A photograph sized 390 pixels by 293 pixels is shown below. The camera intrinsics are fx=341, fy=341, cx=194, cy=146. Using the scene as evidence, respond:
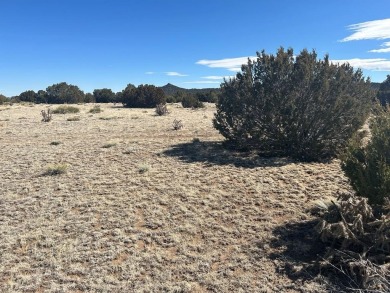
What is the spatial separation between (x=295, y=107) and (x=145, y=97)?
32242 millimetres

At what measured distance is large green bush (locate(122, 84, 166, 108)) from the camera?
4397cm

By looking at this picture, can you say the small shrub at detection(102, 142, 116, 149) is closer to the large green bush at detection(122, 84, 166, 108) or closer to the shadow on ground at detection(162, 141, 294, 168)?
the shadow on ground at detection(162, 141, 294, 168)

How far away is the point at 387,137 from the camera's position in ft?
25.9

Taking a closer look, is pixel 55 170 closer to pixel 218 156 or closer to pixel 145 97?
pixel 218 156

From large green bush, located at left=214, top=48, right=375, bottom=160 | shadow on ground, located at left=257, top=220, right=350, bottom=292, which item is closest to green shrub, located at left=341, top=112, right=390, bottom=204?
shadow on ground, located at left=257, top=220, right=350, bottom=292

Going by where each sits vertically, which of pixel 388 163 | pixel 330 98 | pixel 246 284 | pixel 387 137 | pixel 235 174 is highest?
pixel 330 98

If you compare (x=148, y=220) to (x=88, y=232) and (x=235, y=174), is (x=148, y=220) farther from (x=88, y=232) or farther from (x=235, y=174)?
(x=235, y=174)

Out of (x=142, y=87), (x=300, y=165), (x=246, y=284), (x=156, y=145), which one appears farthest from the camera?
(x=142, y=87)

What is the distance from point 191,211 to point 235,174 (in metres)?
3.26

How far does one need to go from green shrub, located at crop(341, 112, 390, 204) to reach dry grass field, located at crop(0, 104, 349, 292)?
1590mm

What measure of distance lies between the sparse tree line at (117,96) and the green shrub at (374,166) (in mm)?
36595

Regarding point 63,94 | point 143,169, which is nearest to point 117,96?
point 63,94

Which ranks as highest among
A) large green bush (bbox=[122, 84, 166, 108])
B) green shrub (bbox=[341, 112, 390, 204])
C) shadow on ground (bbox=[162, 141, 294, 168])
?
large green bush (bbox=[122, 84, 166, 108])

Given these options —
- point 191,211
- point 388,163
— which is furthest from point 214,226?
point 388,163
